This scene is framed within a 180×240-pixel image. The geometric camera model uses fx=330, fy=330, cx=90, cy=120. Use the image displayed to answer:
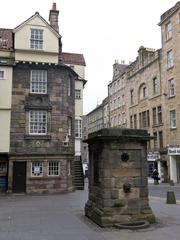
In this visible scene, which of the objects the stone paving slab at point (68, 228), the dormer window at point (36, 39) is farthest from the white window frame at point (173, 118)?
the stone paving slab at point (68, 228)

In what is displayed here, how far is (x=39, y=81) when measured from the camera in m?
23.9

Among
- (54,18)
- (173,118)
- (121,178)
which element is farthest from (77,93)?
(121,178)

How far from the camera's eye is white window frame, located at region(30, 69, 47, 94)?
23781mm

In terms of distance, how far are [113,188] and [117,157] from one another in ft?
3.28

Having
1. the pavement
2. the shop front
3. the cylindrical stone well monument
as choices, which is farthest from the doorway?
the shop front

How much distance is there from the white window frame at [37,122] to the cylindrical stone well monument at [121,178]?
12.6m

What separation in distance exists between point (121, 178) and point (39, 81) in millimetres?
14798

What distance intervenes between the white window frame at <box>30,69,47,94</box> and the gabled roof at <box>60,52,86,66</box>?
578 cm

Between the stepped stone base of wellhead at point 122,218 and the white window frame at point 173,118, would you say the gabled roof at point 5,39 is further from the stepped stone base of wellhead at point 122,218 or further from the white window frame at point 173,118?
the white window frame at point 173,118

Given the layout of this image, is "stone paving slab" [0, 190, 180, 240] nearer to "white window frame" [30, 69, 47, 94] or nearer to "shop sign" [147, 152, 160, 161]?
"white window frame" [30, 69, 47, 94]

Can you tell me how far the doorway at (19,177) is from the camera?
2247cm

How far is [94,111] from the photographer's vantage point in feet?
272

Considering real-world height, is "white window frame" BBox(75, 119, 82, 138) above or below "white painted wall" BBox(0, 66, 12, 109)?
below

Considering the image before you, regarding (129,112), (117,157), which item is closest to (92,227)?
(117,157)
